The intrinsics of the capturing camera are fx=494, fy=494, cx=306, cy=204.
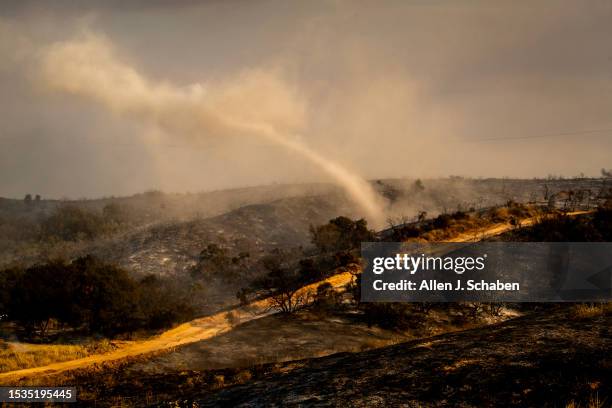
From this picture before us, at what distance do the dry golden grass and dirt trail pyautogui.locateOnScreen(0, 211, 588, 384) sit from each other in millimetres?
633

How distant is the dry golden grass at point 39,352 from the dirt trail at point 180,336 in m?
0.63

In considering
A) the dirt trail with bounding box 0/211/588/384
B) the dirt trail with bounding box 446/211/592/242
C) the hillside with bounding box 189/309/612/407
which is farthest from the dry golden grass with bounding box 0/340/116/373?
the dirt trail with bounding box 446/211/592/242

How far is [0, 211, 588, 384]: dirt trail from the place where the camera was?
71.5ft

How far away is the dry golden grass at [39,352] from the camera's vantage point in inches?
914

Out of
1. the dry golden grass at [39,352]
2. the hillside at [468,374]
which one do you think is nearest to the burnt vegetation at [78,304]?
the dry golden grass at [39,352]

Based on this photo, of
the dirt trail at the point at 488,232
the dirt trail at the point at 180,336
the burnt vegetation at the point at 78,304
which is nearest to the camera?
the dirt trail at the point at 180,336

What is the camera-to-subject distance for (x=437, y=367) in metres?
10.8

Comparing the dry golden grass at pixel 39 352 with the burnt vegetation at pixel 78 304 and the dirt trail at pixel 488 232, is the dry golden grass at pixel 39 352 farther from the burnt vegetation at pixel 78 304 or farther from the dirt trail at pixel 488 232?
the dirt trail at pixel 488 232

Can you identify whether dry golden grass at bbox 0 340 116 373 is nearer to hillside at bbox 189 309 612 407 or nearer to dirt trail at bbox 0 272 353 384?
dirt trail at bbox 0 272 353 384

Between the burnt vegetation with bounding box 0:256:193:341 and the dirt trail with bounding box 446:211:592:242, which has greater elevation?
the dirt trail with bounding box 446:211:592:242

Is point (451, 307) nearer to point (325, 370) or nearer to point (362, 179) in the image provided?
point (325, 370)

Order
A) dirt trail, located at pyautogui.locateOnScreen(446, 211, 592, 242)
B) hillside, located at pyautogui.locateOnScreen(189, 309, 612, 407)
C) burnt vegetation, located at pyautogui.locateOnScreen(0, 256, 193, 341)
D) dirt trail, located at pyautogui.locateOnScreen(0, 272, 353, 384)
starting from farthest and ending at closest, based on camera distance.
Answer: dirt trail, located at pyautogui.locateOnScreen(446, 211, 592, 242) < burnt vegetation, located at pyautogui.locateOnScreen(0, 256, 193, 341) < dirt trail, located at pyautogui.locateOnScreen(0, 272, 353, 384) < hillside, located at pyautogui.locateOnScreen(189, 309, 612, 407)

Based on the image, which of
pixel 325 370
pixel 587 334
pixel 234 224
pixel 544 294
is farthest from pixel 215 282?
pixel 587 334

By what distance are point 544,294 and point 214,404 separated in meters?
27.2
